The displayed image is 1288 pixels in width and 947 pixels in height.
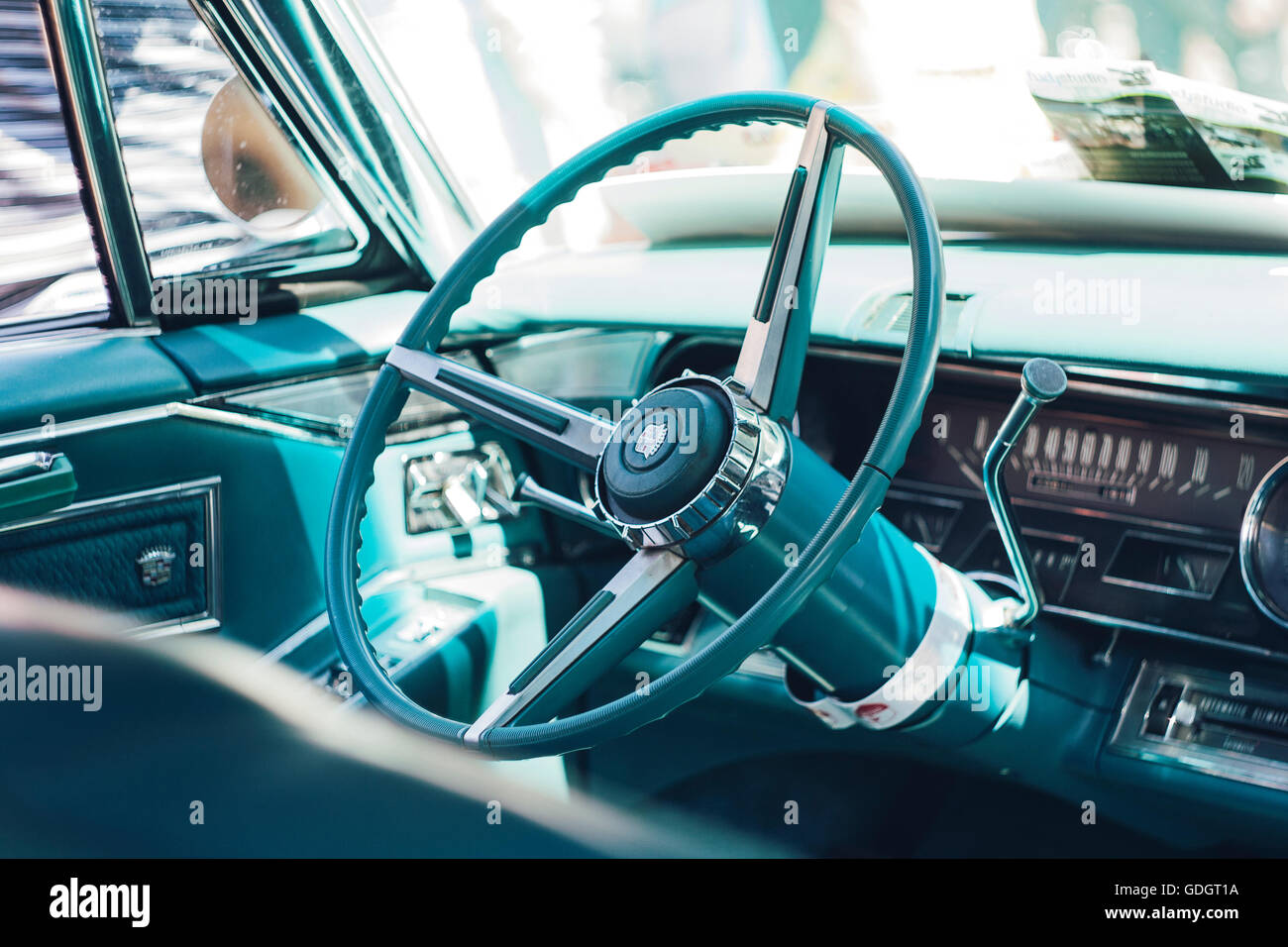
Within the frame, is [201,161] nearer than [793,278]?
No

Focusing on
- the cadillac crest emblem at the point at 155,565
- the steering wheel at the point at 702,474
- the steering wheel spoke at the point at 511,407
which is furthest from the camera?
the cadillac crest emblem at the point at 155,565

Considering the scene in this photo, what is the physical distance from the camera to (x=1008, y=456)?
126cm

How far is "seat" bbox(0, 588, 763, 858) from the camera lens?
1.39 m

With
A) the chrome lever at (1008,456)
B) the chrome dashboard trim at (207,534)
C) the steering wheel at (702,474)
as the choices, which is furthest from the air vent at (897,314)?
the chrome dashboard trim at (207,534)

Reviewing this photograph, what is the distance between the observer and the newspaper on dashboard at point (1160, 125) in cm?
140

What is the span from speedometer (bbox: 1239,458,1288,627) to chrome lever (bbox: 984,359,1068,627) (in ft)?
0.77

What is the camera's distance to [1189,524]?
1.40 m

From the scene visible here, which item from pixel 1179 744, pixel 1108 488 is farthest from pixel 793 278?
pixel 1179 744

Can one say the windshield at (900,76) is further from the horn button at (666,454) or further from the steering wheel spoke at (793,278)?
the horn button at (666,454)

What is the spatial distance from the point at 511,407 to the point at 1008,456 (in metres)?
0.55

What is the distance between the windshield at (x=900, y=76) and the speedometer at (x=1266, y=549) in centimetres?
40

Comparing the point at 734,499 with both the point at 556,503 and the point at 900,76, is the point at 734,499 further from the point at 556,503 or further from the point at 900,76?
the point at 900,76
